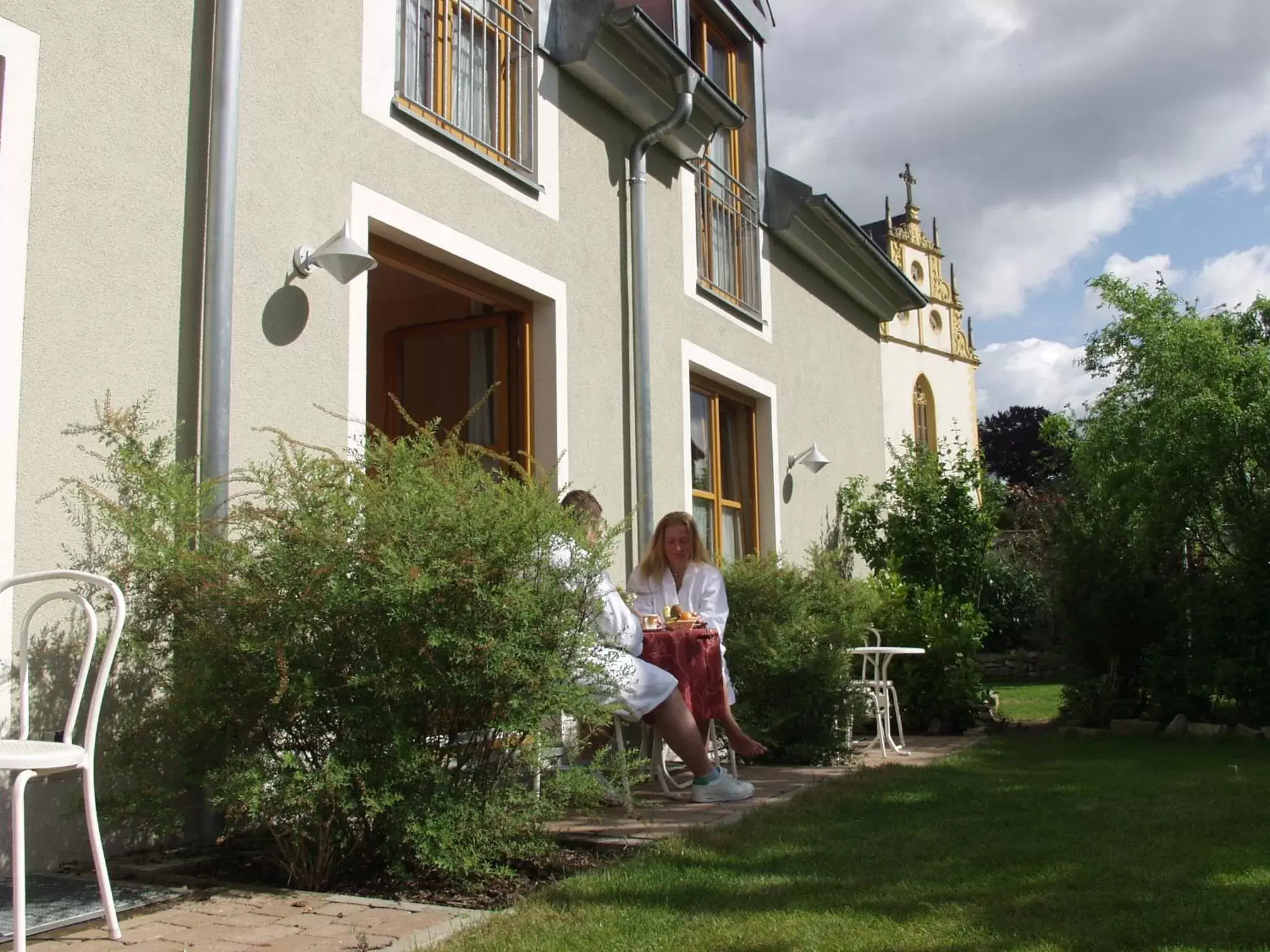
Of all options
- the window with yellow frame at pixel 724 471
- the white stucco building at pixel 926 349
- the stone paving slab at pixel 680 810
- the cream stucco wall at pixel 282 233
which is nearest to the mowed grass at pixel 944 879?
the stone paving slab at pixel 680 810

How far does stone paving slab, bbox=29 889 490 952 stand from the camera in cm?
293

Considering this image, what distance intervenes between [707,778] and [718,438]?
4.24m

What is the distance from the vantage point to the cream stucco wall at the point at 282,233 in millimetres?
3943

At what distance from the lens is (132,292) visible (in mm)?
4195

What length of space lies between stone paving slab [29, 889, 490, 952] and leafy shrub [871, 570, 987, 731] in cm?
605

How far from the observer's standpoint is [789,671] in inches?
266

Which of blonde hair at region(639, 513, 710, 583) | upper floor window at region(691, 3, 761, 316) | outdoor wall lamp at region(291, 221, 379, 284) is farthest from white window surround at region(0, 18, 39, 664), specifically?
upper floor window at region(691, 3, 761, 316)

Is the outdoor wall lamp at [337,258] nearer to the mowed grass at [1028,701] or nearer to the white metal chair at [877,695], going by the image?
the white metal chair at [877,695]

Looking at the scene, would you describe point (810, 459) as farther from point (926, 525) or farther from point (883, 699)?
point (883, 699)

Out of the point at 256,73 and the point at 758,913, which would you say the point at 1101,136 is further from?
the point at 758,913

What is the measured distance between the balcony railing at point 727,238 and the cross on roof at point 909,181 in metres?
29.5

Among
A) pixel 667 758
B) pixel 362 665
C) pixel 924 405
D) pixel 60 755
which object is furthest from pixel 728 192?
pixel 924 405

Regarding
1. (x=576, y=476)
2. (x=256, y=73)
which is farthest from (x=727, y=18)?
(x=256, y=73)

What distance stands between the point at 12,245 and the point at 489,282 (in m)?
2.89
